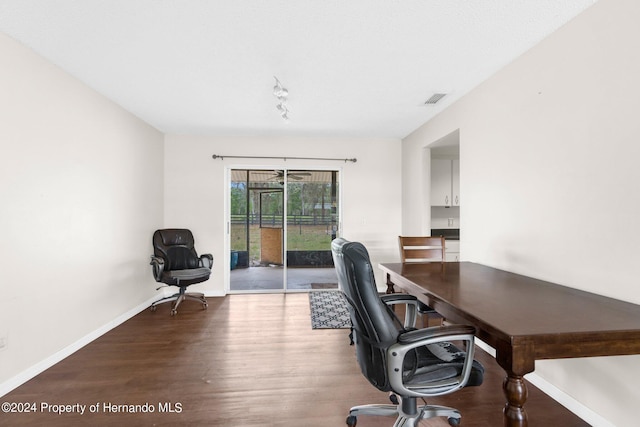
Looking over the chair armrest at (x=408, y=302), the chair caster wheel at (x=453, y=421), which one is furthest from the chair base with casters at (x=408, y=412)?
the chair armrest at (x=408, y=302)

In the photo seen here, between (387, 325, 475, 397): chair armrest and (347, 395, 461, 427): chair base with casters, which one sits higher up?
(387, 325, 475, 397): chair armrest

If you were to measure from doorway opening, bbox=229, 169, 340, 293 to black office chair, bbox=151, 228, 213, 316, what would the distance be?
0.69 metres

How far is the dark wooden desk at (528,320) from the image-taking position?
111 centimetres

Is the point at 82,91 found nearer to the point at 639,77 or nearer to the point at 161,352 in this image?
the point at 161,352

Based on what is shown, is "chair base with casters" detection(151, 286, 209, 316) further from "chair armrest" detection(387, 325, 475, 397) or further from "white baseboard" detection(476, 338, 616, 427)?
"white baseboard" detection(476, 338, 616, 427)

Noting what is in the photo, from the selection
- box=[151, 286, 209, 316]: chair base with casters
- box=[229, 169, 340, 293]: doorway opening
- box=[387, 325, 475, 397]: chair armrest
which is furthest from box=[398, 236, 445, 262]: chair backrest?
box=[151, 286, 209, 316]: chair base with casters

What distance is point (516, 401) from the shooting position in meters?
1.12

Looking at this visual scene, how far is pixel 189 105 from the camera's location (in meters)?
3.35

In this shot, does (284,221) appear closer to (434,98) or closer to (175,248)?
(175,248)

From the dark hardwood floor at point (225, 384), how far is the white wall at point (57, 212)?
0.32m

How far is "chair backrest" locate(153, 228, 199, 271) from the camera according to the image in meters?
4.03

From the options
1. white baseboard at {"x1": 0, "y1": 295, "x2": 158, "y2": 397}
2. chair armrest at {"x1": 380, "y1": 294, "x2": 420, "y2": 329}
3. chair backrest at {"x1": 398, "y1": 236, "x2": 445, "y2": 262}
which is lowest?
white baseboard at {"x1": 0, "y1": 295, "x2": 158, "y2": 397}

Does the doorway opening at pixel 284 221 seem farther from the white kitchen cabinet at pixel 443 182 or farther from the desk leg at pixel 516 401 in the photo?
the desk leg at pixel 516 401

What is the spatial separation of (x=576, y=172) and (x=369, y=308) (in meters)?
1.65
